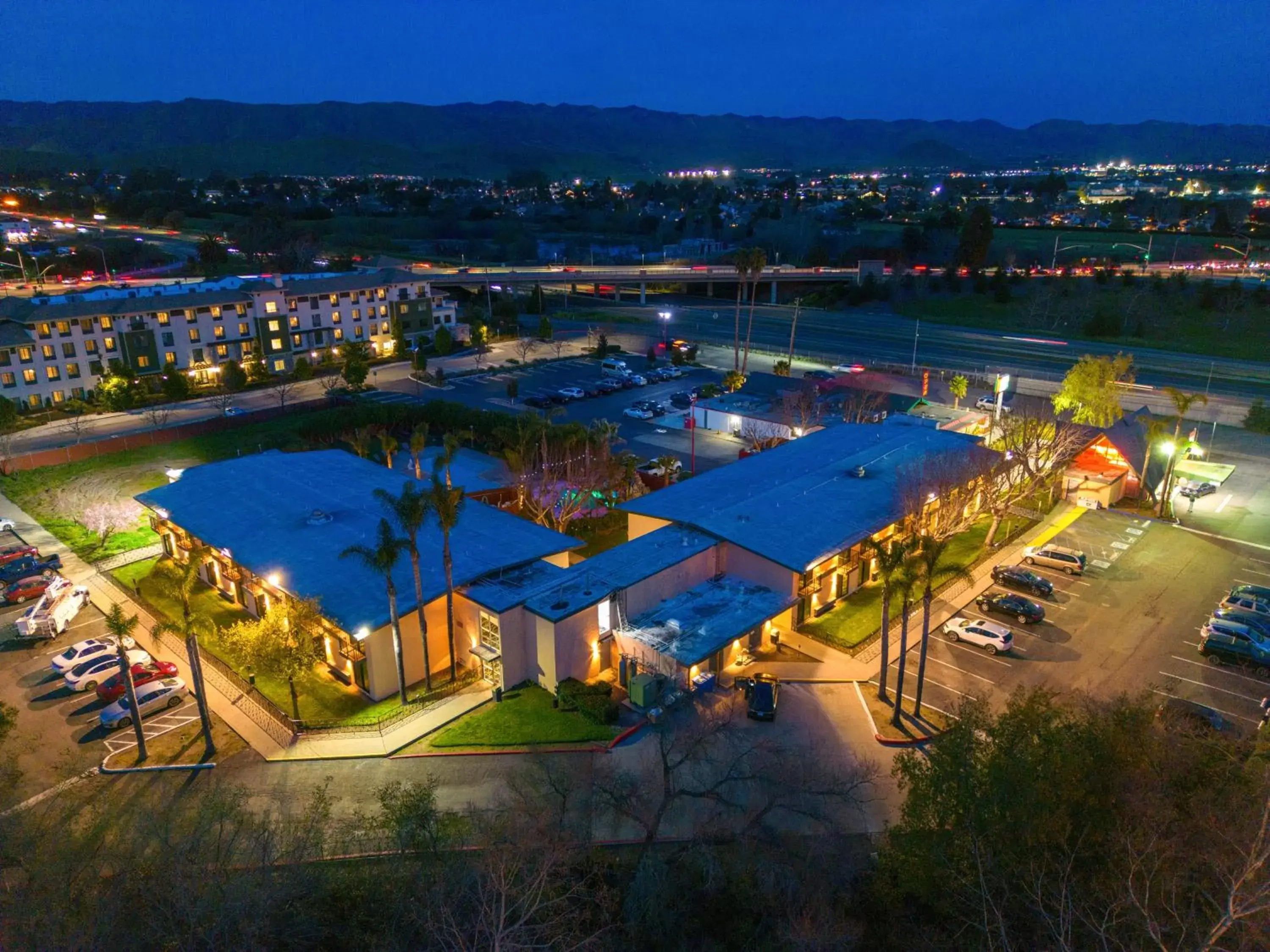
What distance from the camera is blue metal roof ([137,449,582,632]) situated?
91.4ft

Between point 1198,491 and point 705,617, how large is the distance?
3278cm

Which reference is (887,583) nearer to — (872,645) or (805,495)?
(872,645)

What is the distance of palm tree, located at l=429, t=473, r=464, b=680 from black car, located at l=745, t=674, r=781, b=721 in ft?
32.0

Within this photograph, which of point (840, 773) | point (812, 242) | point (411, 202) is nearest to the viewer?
point (840, 773)

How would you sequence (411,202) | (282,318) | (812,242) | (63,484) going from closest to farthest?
(63,484)
(282,318)
(812,242)
(411,202)

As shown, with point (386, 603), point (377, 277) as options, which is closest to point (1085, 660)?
point (386, 603)

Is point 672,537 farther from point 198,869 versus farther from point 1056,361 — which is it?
point 1056,361

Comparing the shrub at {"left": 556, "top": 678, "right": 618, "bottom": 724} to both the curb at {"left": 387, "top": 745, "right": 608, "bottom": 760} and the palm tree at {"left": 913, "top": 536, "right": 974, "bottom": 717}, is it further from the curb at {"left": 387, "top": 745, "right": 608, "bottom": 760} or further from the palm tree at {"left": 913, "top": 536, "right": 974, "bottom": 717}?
the palm tree at {"left": 913, "top": 536, "right": 974, "bottom": 717}

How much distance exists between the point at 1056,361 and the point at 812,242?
78152mm

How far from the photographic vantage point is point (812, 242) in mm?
149375

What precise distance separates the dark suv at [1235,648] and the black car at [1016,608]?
5.31 metres

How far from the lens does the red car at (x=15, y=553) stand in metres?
36.1

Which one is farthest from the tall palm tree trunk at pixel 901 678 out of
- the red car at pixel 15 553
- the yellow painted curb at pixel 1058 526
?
the red car at pixel 15 553

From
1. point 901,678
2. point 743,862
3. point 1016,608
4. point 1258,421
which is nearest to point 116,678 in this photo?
point 743,862
